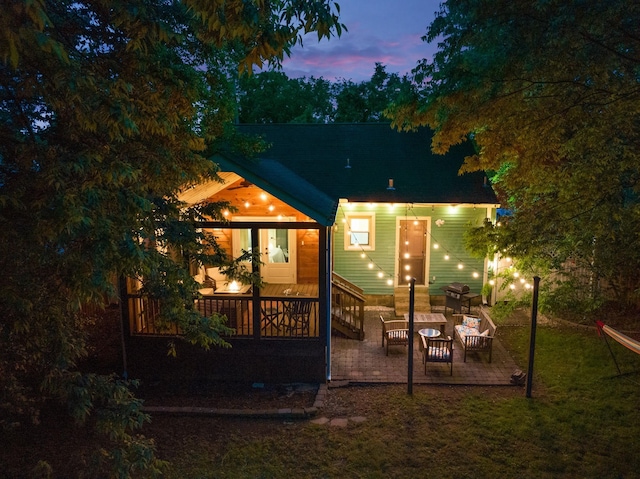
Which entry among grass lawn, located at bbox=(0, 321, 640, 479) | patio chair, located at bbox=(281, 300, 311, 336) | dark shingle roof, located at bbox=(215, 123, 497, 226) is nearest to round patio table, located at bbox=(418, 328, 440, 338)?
grass lawn, located at bbox=(0, 321, 640, 479)

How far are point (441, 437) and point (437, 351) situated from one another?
2598 mm

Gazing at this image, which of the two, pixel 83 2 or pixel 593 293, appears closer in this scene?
pixel 83 2

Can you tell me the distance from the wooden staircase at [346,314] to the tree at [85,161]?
6.15 meters

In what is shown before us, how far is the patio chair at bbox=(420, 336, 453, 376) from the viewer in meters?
9.35

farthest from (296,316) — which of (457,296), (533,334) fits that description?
(457,296)

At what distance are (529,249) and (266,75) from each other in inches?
963

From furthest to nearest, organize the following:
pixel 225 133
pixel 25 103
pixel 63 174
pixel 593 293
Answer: pixel 593 293 → pixel 225 133 → pixel 25 103 → pixel 63 174

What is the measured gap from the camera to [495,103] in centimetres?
815

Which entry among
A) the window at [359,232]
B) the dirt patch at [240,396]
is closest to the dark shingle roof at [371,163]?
the window at [359,232]

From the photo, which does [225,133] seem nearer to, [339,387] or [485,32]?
[485,32]

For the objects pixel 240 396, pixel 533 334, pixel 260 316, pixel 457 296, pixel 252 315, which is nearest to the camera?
pixel 533 334

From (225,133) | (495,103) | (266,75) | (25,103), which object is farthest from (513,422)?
(266,75)

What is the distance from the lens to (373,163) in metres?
15.2

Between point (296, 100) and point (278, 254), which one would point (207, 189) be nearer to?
point (278, 254)
